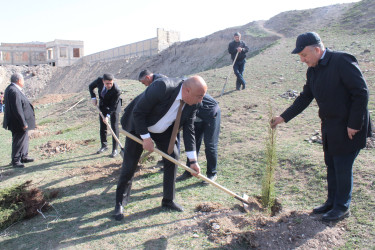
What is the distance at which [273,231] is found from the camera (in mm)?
3373

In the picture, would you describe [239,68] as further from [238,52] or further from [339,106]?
[339,106]

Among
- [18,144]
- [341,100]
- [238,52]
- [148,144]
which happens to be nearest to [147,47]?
[238,52]

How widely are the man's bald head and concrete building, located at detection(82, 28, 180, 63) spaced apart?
34830mm

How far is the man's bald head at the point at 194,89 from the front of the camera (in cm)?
319

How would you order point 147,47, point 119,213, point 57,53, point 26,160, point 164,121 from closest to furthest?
point 164,121, point 119,213, point 26,160, point 147,47, point 57,53

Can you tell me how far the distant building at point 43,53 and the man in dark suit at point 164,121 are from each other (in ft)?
175

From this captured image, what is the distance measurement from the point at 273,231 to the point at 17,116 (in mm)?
5493

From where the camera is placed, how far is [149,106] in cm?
343

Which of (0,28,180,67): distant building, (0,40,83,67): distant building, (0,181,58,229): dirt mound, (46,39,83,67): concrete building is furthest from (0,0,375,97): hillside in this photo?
(0,181,58,229): dirt mound

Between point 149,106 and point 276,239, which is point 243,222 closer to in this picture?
point 276,239

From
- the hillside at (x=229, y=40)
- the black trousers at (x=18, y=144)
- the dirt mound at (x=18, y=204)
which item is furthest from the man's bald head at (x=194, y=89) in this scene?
the hillside at (x=229, y=40)

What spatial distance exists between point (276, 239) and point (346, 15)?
24700mm

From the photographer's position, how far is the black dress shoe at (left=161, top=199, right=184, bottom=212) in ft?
13.3

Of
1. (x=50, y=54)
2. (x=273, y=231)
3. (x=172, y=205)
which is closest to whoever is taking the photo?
(x=273, y=231)
